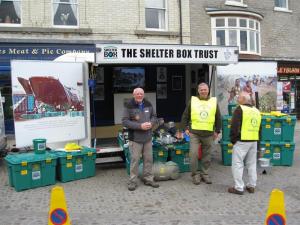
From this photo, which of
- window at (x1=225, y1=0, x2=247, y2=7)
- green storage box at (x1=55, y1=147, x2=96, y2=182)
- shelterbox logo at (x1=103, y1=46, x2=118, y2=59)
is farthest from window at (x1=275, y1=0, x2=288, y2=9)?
green storage box at (x1=55, y1=147, x2=96, y2=182)

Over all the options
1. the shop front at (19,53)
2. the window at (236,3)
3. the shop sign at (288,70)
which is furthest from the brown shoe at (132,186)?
the shop sign at (288,70)

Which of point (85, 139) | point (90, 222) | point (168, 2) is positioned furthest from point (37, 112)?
point (168, 2)

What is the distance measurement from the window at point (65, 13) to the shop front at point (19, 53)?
0.98 meters

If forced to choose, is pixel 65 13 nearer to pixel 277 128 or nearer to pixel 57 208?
pixel 277 128

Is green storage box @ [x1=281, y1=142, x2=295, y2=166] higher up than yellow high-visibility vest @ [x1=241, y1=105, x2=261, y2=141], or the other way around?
yellow high-visibility vest @ [x1=241, y1=105, x2=261, y2=141]

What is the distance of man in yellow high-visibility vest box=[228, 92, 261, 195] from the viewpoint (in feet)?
21.5

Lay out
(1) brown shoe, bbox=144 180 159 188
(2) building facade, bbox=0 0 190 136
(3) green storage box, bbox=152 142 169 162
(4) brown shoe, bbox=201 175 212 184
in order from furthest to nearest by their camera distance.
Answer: (2) building facade, bbox=0 0 190 136 → (3) green storage box, bbox=152 142 169 162 → (4) brown shoe, bbox=201 175 212 184 → (1) brown shoe, bbox=144 180 159 188

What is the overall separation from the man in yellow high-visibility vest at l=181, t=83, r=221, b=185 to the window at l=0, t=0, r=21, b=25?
9.99 m

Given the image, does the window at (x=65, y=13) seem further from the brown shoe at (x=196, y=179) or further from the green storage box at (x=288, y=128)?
the brown shoe at (x=196, y=179)

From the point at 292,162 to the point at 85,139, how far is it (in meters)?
4.51

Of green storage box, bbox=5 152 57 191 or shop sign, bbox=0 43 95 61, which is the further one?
shop sign, bbox=0 43 95 61

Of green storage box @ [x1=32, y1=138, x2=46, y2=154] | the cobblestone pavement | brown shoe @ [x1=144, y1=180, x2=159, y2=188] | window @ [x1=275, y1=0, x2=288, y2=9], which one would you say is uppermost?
window @ [x1=275, y1=0, x2=288, y2=9]

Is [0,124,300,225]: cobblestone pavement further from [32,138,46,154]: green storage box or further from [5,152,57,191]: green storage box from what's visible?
[32,138,46,154]: green storage box

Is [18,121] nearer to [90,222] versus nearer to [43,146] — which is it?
[43,146]
